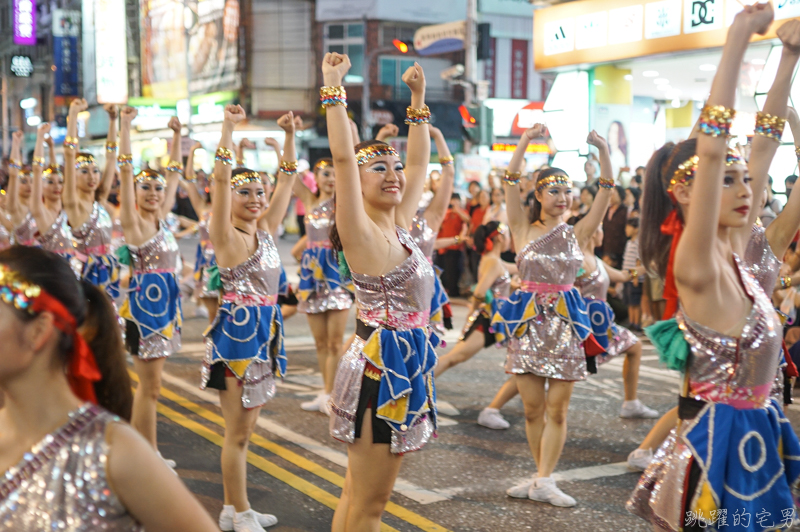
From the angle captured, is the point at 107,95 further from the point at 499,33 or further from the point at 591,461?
the point at 591,461

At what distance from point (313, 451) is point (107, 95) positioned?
148 feet

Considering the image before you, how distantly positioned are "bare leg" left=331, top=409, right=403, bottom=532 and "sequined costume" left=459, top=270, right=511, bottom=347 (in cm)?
401

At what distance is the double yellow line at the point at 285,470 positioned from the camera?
190 inches

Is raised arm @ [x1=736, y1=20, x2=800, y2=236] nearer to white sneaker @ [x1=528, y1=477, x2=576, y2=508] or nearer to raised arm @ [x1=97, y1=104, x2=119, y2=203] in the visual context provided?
white sneaker @ [x1=528, y1=477, x2=576, y2=508]

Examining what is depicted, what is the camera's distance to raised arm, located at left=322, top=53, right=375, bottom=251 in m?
3.23

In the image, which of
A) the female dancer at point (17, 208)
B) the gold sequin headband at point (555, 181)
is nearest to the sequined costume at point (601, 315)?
the gold sequin headband at point (555, 181)

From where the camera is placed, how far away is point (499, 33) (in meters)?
41.9

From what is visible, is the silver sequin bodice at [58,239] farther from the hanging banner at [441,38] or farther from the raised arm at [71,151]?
the hanging banner at [441,38]

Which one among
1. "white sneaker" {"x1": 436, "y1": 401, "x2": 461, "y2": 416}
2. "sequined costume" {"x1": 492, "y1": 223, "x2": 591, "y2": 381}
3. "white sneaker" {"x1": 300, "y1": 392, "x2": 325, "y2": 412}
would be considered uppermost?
"sequined costume" {"x1": 492, "y1": 223, "x2": 591, "y2": 381}

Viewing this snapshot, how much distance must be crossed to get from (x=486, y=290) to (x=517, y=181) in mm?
1882

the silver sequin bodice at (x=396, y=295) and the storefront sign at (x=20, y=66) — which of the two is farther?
the storefront sign at (x=20, y=66)

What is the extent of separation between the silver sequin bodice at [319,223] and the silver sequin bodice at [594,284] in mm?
2771

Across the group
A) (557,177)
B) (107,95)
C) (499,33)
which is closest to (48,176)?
(557,177)

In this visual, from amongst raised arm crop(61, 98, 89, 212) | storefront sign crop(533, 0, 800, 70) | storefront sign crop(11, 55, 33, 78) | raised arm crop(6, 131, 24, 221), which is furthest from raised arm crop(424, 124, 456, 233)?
storefront sign crop(11, 55, 33, 78)
